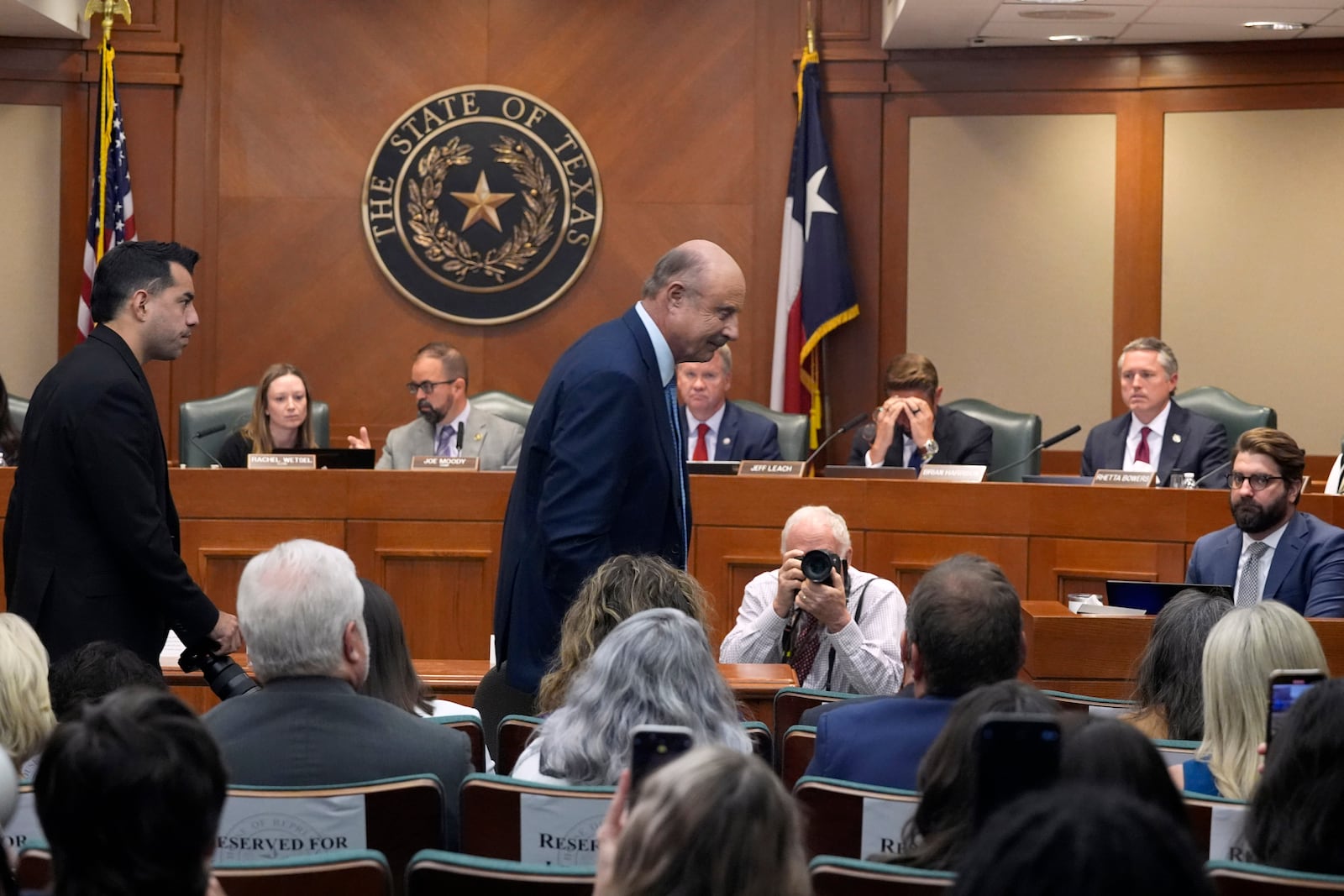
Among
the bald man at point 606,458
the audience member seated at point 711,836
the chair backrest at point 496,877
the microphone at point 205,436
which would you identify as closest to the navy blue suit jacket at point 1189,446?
the bald man at point 606,458

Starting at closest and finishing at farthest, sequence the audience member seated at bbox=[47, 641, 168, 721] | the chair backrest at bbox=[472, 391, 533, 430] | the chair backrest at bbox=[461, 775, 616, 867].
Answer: the chair backrest at bbox=[461, 775, 616, 867], the audience member seated at bbox=[47, 641, 168, 721], the chair backrest at bbox=[472, 391, 533, 430]

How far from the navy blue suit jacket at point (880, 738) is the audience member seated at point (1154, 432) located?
407cm

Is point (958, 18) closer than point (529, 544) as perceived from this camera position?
No

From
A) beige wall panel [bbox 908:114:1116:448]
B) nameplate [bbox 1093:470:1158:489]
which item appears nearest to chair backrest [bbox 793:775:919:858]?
nameplate [bbox 1093:470:1158:489]

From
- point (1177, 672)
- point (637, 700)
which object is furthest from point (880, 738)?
point (1177, 672)

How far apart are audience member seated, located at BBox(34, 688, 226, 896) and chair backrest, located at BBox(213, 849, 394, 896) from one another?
12.6 inches

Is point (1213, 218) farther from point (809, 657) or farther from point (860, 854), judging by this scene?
point (860, 854)

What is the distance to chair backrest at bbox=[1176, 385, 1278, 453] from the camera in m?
6.54

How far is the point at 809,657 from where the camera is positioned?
417 cm

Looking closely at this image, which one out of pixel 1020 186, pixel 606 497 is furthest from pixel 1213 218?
pixel 606 497

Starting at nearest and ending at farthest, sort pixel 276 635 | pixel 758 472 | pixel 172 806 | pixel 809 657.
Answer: pixel 172 806 < pixel 276 635 < pixel 809 657 < pixel 758 472

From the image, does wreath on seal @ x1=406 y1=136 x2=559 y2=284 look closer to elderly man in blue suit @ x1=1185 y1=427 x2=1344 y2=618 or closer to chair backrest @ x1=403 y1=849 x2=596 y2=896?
elderly man in blue suit @ x1=1185 y1=427 x2=1344 y2=618

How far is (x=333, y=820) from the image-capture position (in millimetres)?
2072

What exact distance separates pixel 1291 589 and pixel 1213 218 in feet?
11.9
